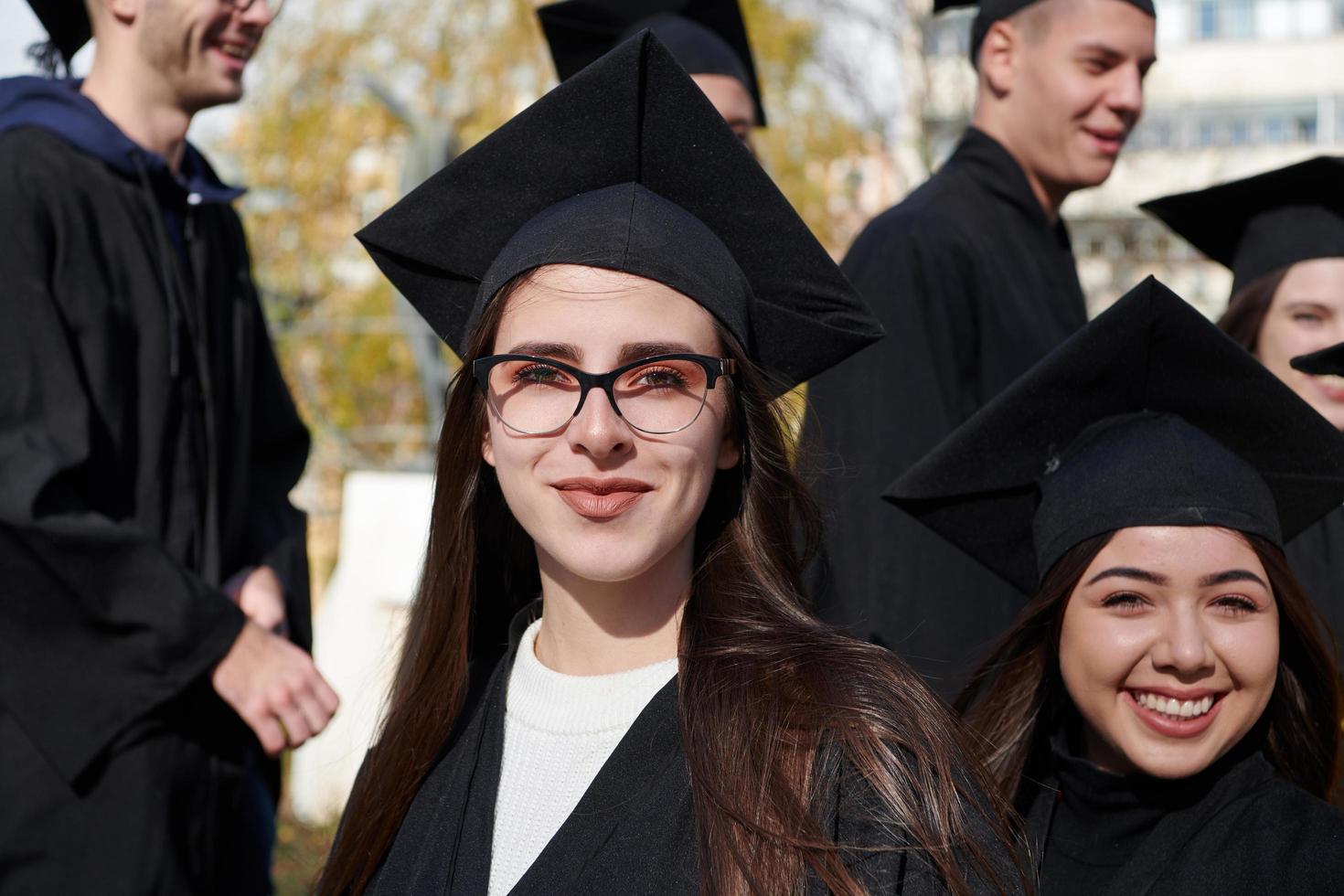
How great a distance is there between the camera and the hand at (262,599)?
10.5ft

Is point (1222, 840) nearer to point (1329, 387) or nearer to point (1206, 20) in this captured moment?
point (1329, 387)

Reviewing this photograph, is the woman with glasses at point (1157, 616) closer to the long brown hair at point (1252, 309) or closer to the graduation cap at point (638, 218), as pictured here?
the graduation cap at point (638, 218)

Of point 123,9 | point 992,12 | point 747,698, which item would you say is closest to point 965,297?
point 992,12

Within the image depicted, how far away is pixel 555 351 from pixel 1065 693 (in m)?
1.28

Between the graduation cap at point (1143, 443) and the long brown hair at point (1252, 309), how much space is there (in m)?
1.18

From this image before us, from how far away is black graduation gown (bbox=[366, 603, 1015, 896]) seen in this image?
1.97 metres

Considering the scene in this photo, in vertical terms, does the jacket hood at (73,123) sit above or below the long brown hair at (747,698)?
above

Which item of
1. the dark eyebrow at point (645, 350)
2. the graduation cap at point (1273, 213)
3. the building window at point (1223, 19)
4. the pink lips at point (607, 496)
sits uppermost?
the building window at point (1223, 19)

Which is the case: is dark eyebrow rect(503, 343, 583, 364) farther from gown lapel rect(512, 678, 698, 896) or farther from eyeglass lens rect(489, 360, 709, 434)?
gown lapel rect(512, 678, 698, 896)

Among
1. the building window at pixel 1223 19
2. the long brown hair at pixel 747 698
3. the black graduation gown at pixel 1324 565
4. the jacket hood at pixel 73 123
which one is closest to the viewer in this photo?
the long brown hair at pixel 747 698

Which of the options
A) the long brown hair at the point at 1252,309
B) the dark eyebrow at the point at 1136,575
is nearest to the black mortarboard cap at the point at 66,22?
the dark eyebrow at the point at 1136,575

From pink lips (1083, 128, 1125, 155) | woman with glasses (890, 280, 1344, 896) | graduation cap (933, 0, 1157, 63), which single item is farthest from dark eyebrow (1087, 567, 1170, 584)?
graduation cap (933, 0, 1157, 63)

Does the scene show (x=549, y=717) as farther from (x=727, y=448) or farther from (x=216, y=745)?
(x=216, y=745)

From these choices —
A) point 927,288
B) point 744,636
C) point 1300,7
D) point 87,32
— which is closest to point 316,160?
point 87,32
